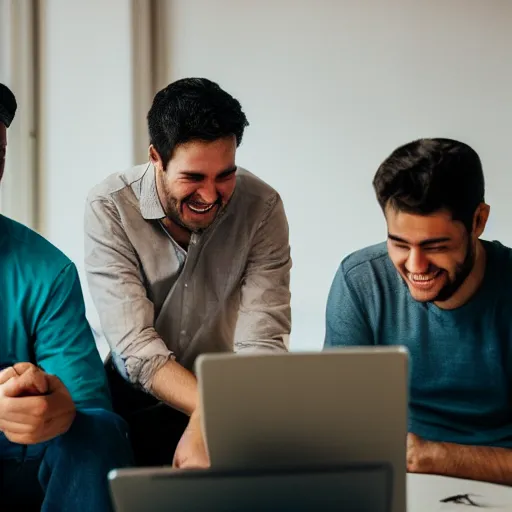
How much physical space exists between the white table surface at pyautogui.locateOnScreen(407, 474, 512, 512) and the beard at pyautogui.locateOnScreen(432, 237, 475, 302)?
0.45 metres

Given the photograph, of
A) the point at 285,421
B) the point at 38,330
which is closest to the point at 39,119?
the point at 38,330

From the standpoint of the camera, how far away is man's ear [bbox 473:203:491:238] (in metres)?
1.99

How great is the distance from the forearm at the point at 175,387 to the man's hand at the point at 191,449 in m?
0.14

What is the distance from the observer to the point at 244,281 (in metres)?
2.28

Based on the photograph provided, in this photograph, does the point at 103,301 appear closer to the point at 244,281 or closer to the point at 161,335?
the point at 161,335

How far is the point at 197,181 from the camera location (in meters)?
2.16

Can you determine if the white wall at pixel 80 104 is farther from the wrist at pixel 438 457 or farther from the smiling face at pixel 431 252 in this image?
the wrist at pixel 438 457

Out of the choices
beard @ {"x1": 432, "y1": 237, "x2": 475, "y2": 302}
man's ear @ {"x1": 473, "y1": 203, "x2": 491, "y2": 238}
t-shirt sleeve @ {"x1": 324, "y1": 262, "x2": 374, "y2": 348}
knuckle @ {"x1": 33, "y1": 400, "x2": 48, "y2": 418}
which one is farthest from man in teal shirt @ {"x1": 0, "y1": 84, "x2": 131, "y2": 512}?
man's ear @ {"x1": 473, "y1": 203, "x2": 491, "y2": 238}

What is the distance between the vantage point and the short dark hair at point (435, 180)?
191cm

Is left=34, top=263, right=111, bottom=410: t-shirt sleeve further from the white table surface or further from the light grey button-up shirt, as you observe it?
the white table surface

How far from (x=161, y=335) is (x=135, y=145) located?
1.67 ft

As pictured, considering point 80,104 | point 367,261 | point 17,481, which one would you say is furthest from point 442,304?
point 80,104

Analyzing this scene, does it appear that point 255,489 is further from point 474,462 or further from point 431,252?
point 431,252

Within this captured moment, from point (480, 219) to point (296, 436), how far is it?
106 centimetres
